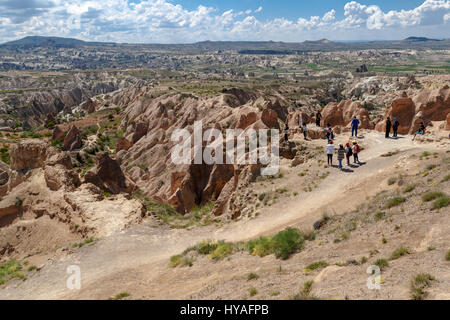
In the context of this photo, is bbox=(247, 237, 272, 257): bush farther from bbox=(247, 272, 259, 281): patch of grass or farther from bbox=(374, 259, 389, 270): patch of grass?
bbox=(374, 259, 389, 270): patch of grass

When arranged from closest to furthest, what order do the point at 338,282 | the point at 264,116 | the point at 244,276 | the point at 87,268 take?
the point at 338,282 < the point at 244,276 < the point at 87,268 < the point at 264,116

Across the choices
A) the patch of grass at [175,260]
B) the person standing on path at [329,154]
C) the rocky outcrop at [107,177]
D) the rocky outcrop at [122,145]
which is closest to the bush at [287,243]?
the patch of grass at [175,260]

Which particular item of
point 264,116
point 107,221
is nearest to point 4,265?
point 107,221

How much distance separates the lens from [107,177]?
87.4 feet

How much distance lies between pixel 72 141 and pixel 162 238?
44.2 m

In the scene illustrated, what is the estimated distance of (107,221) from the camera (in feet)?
59.0

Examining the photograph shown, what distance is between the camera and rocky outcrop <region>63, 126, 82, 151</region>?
52.8 metres

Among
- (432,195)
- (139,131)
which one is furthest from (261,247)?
(139,131)

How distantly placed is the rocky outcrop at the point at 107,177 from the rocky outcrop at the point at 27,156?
4.62 m

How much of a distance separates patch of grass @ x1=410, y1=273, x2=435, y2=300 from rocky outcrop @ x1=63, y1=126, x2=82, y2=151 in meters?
55.1

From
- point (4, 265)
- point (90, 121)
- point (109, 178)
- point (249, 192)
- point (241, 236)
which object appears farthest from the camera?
point (90, 121)

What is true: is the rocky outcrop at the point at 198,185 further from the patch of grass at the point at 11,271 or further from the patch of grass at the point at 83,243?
the patch of grass at the point at 11,271
